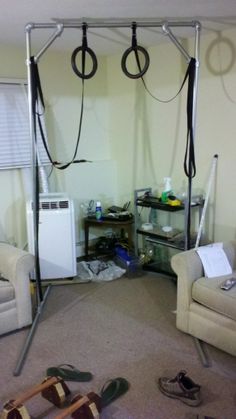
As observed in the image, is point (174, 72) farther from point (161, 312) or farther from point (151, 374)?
point (151, 374)

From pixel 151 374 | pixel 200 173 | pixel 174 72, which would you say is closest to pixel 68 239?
pixel 200 173

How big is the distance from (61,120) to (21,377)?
256 centimetres

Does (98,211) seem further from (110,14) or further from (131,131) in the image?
(110,14)

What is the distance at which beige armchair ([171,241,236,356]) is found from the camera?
243 centimetres

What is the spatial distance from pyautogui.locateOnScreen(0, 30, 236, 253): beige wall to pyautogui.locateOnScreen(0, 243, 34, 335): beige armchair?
1.02m

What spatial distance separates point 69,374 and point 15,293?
2.40 feet

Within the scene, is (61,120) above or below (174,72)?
below

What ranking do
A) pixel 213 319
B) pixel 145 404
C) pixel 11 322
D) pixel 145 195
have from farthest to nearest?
pixel 145 195 → pixel 11 322 → pixel 213 319 → pixel 145 404

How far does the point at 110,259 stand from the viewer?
421cm

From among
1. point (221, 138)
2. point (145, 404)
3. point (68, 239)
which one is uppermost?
point (221, 138)

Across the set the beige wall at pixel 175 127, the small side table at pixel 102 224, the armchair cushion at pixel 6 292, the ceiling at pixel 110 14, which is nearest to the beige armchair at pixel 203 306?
the beige wall at pixel 175 127

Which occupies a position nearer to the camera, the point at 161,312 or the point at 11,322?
the point at 11,322

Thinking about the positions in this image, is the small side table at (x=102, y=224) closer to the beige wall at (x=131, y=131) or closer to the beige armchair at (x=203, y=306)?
the beige wall at (x=131, y=131)

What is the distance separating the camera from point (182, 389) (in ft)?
6.97
